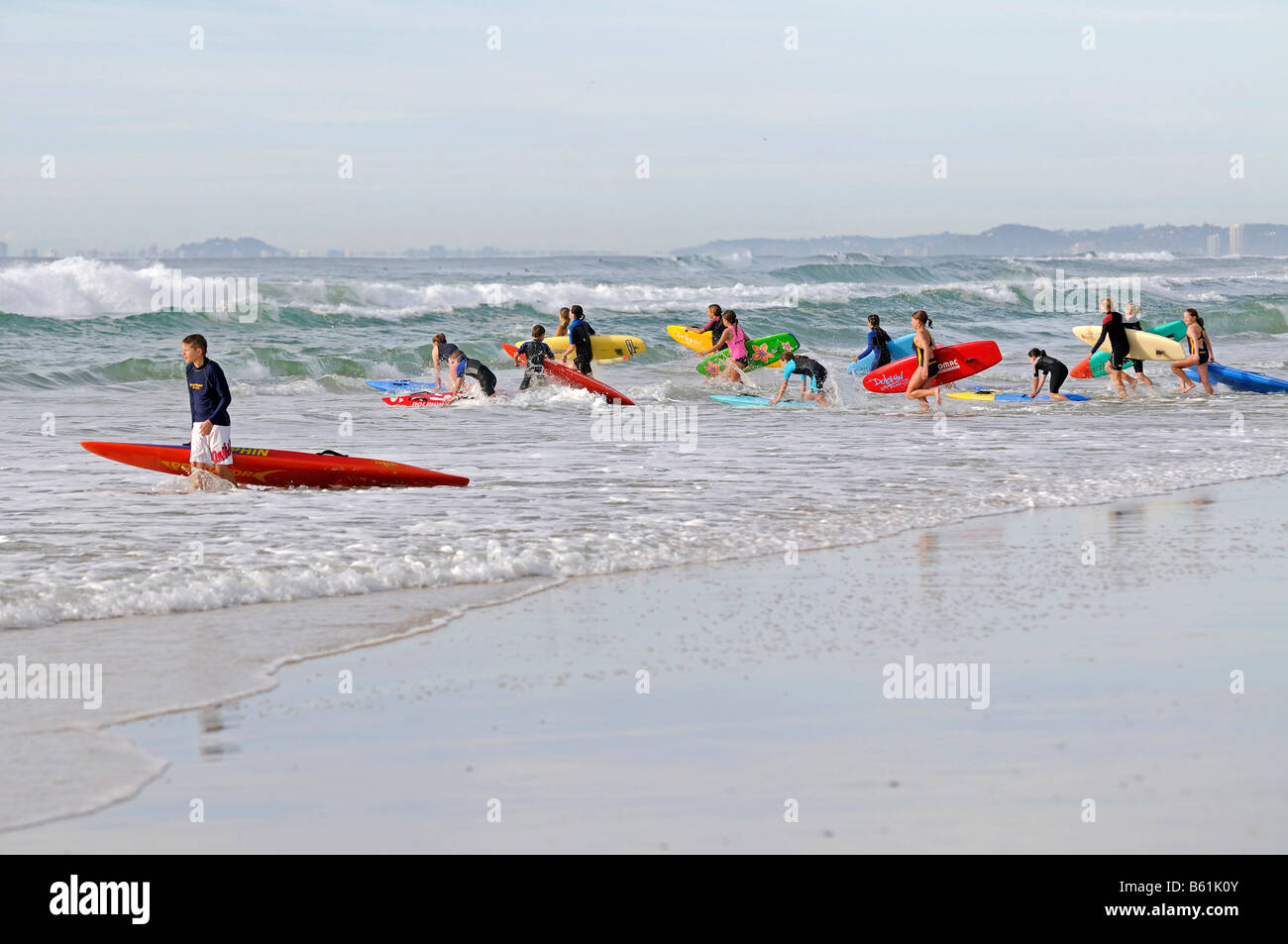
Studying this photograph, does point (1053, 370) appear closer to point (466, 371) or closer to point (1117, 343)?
point (1117, 343)

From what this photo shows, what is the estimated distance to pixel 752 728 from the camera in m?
4.96

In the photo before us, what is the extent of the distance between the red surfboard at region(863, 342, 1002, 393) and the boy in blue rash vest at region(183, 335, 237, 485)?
1096cm

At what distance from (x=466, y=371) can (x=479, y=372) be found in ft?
0.70

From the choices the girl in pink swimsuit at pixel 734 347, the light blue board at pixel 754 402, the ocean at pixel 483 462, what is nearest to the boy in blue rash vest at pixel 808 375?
the light blue board at pixel 754 402

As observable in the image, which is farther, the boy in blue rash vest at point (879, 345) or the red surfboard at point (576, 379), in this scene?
the boy in blue rash vest at point (879, 345)

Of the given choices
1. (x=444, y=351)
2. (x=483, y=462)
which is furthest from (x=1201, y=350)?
(x=483, y=462)

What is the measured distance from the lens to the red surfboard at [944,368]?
19734 mm

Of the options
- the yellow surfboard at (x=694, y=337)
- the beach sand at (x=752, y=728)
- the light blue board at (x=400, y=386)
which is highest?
the yellow surfboard at (x=694, y=337)

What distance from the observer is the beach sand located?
13.1ft

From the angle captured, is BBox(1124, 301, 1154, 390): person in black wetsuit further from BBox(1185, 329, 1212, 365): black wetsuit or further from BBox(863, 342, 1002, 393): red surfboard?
BBox(863, 342, 1002, 393): red surfboard

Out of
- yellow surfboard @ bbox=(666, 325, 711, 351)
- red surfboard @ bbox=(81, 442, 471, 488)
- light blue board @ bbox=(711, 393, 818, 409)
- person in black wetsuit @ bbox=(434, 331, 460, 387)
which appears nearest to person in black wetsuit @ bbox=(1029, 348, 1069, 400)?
light blue board @ bbox=(711, 393, 818, 409)

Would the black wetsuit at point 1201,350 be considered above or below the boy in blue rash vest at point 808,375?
above

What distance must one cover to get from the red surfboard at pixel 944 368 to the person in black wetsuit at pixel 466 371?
5520 millimetres

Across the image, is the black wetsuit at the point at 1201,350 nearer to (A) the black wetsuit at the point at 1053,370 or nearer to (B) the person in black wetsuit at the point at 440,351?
(A) the black wetsuit at the point at 1053,370
